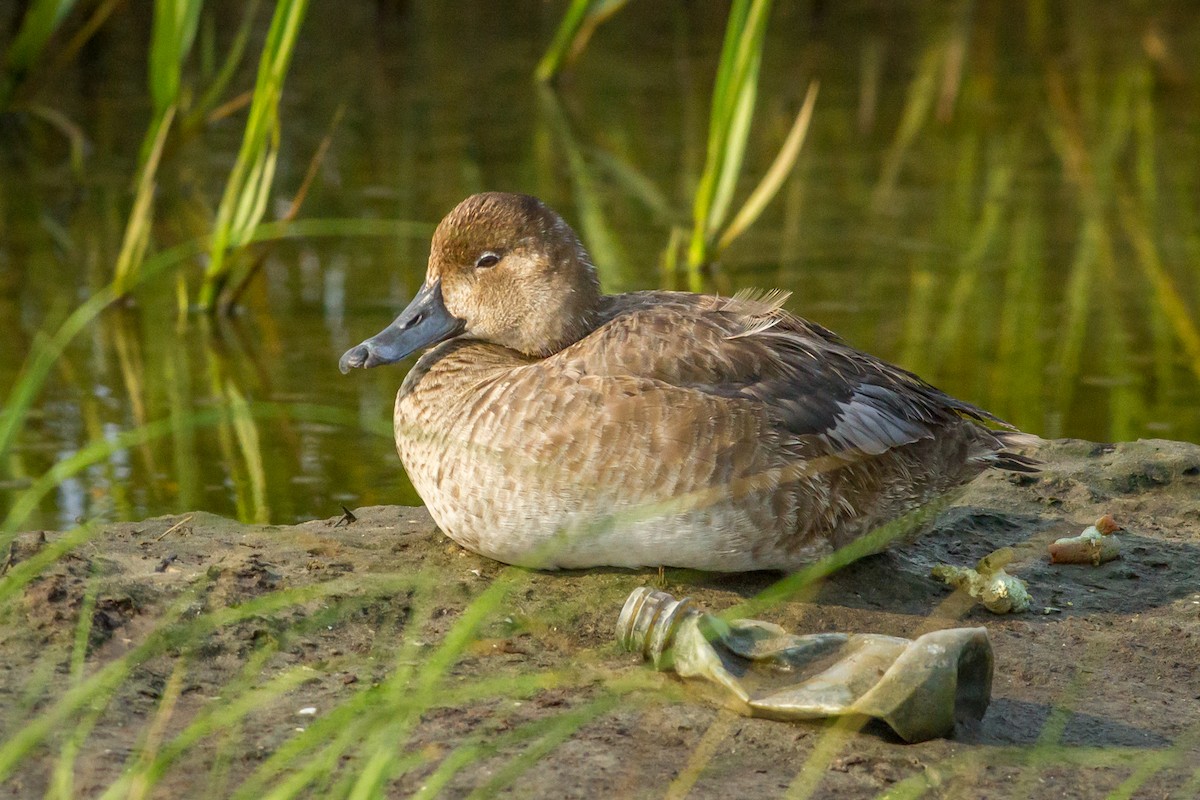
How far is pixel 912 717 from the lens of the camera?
10.7 ft

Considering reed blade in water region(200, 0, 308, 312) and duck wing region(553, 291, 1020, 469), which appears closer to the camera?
duck wing region(553, 291, 1020, 469)

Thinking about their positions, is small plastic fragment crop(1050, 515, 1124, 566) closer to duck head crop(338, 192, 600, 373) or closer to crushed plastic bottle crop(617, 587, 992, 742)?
crushed plastic bottle crop(617, 587, 992, 742)

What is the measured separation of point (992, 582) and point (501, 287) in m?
1.56

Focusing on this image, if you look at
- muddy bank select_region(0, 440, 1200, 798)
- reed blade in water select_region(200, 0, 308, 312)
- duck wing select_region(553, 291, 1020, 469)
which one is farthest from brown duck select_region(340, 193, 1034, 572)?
reed blade in water select_region(200, 0, 308, 312)

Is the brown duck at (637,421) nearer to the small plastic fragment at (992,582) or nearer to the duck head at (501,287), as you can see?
the duck head at (501,287)

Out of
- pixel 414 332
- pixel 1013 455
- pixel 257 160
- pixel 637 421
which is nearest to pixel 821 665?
pixel 637 421

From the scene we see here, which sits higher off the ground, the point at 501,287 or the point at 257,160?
the point at 257,160

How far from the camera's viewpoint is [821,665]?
11.4ft

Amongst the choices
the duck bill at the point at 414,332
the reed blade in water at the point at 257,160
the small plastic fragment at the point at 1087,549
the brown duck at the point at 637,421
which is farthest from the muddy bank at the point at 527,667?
the reed blade in water at the point at 257,160

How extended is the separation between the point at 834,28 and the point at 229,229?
27.0 feet

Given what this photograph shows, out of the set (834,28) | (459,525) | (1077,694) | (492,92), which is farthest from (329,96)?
(1077,694)

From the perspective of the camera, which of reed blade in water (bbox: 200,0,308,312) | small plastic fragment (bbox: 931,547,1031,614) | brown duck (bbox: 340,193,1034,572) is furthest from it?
reed blade in water (bbox: 200,0,308,312)

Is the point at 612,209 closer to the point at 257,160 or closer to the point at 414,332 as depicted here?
the point at 257,160

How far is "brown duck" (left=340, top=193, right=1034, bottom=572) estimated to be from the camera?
4012 millimetres
